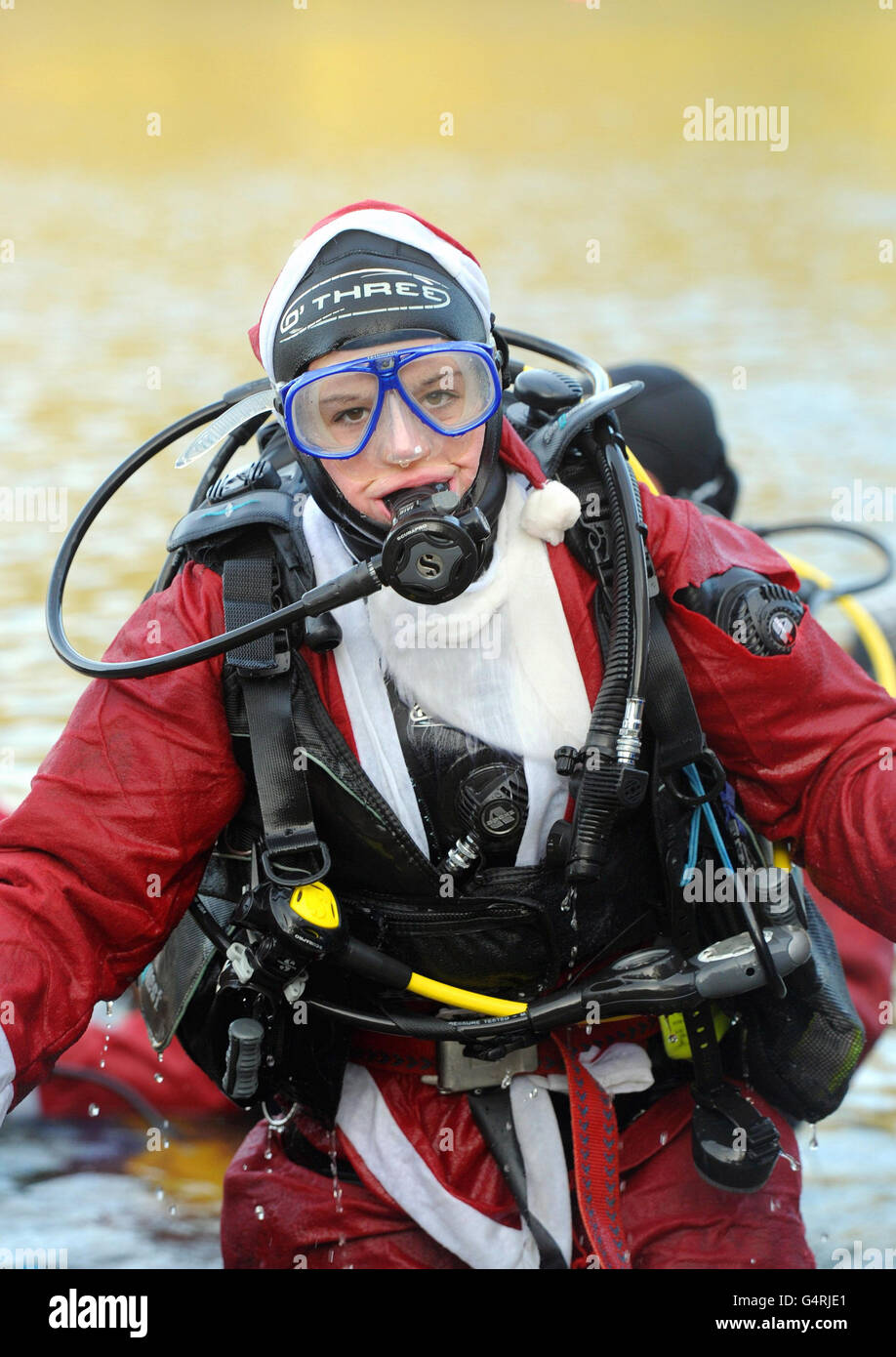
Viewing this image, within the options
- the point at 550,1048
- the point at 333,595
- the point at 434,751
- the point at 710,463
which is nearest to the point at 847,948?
the point at 710,463

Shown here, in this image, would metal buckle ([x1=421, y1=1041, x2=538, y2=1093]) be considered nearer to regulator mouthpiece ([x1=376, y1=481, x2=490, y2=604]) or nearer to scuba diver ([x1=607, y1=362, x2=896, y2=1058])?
regulator mouthpiece ([x1=376, y1=481, x2=490, y2=604])

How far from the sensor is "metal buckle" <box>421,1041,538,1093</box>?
234 cm

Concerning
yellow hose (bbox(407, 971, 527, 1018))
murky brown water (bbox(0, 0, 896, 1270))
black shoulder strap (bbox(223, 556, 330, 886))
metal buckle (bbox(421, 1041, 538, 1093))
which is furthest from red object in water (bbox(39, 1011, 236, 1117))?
black shoulder strap (bbox(223, 556, 330, 886))

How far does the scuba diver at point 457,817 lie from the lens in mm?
2100

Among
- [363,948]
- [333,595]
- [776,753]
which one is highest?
[333,595]

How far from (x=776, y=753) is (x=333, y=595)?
629 mm

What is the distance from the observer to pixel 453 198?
1566 centimetres

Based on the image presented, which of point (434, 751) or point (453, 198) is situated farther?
point (453, 198)

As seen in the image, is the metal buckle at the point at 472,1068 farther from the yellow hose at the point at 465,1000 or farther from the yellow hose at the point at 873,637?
the yellow hose at the point at 873,637

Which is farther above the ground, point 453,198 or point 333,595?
point 453,198

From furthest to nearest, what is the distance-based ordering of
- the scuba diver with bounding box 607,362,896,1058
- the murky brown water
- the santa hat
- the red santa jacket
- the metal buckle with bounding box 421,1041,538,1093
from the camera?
1. the murky brown water
2. the scuba diver with bounding box 607,362,896,1058
3. the metal buckle with bounding box 421,1041,538,1093
4. the santa hat
5. the red santa jacket

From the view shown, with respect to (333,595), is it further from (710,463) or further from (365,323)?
(710,463)

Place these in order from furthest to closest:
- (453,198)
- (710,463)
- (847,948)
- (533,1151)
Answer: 1. (453,198)
2. (710,463)
3. (847,948)
4. (533,1151)

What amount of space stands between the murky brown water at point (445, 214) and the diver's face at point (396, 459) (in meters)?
2.03
